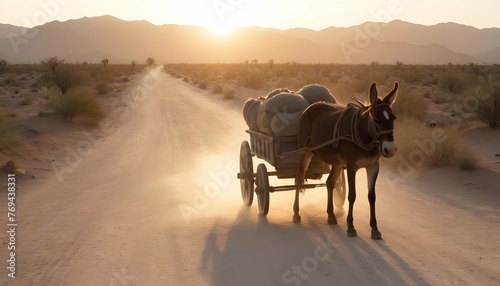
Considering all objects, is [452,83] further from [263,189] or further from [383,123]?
[383,123]

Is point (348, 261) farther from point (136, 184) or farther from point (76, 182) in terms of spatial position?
point (76, 182)

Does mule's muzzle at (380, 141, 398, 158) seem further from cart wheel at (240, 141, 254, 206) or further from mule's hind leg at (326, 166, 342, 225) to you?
cart wheel at (240, 141, 254, 206)

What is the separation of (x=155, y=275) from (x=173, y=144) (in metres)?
9.97

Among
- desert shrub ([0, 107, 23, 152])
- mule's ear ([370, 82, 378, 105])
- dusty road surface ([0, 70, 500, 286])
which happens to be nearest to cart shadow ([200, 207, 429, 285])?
dusty road surface ([0, 70, 500, 286])

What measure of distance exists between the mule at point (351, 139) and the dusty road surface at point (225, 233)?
2.40 feet

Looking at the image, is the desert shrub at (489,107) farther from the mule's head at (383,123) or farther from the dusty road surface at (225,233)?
the mule's head at (383,123)

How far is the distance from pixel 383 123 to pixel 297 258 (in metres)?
2.06

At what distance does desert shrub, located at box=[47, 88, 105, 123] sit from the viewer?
1909cm

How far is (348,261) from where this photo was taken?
589cm

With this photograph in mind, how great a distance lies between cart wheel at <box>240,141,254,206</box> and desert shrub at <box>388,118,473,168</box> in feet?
16.2

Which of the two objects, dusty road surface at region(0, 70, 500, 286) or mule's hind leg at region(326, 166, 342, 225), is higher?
mule's hind leg at region(326, 166, 342, 225)

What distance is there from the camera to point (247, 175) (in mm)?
8586

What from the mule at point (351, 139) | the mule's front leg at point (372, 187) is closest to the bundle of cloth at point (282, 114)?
the mule at point (351, 139)

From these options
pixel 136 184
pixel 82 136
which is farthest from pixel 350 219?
pixel 82 136
